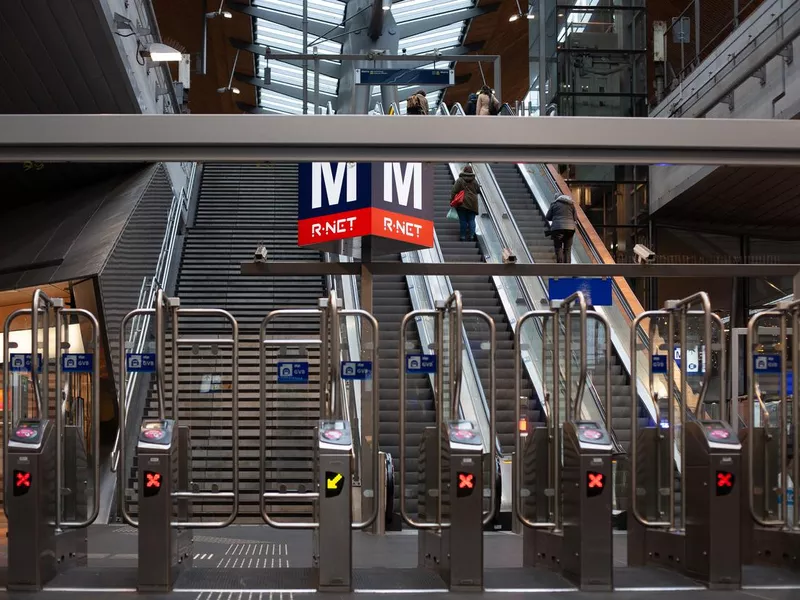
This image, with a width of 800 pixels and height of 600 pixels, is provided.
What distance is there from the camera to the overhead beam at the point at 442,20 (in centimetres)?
2715

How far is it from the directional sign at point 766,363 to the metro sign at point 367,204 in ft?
12.6

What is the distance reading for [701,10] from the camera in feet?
62.7

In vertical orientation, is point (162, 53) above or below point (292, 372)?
above

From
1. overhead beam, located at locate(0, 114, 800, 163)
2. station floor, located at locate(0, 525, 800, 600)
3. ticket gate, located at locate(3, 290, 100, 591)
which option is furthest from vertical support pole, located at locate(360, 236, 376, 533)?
overhead beam, located at locate(0, 114, 800, 163)

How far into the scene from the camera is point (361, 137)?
208 inches

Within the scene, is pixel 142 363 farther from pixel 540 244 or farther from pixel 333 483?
pixel 540 244

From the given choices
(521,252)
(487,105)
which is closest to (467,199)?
(521,252)

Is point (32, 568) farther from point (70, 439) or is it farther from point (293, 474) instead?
point (293, 474)

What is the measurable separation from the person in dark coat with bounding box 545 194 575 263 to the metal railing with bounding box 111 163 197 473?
16.1 feet

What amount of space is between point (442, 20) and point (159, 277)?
50.2ft

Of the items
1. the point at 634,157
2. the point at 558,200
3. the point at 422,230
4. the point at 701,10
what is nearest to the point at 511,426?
the point at 422,230

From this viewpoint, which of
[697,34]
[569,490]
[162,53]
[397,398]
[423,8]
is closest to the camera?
[569,490]

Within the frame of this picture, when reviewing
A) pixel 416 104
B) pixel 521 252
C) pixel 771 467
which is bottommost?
pixel 771 467

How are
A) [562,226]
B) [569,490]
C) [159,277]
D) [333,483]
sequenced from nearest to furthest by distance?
[333,483] → [569,490] → [562,226] → [159,277]
